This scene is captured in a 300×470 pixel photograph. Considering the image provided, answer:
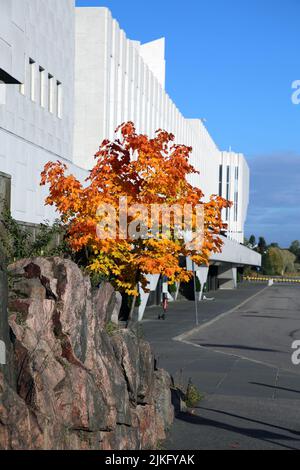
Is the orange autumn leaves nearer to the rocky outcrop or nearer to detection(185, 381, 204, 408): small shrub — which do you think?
detection(185, 381, 204, 408): small shrub

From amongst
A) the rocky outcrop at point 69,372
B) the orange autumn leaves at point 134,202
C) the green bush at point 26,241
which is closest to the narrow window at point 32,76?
the orange autumn leaves at point 134,202

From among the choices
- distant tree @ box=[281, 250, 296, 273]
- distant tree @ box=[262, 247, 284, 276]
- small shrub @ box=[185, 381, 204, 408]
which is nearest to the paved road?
small shrub @ box=[185, 381, 204, 408]

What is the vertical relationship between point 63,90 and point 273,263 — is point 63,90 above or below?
above

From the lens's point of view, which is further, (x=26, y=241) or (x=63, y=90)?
(x=63, y=90)

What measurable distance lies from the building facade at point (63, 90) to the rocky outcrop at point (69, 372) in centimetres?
626

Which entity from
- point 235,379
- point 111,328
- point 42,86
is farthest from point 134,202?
point 42,86

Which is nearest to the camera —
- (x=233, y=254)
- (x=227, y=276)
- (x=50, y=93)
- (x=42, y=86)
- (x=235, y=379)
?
(x=235, y=379)

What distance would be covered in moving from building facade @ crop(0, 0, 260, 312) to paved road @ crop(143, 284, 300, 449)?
527 cm

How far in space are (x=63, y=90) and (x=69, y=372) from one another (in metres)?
23.7

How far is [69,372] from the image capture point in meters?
8.58

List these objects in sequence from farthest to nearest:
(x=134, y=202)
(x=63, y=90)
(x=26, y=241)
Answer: (x=63, y=90)
(x=134, y=202)
(x=26, y=241)

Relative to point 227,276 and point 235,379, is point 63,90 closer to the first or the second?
point 235,379

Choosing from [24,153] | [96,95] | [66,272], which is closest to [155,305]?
[96,95]

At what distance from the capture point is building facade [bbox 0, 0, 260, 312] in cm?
1777
